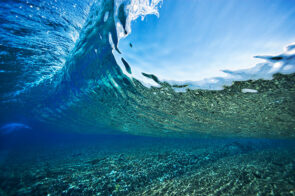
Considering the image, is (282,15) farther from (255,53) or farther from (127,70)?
(127,70)

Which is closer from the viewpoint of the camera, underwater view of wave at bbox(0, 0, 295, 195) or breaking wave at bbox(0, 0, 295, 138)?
underwater view of wave at bbox(0, 0, 295, 195)

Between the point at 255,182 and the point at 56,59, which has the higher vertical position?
the point at 56,59

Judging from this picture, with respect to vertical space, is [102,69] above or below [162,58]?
above

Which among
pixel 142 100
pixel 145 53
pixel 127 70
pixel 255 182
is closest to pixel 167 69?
pixel 145 53

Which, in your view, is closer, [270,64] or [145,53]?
[270,64]

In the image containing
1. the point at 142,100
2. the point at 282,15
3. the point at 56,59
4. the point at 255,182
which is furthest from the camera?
the point at 142,100

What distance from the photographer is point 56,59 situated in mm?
9562

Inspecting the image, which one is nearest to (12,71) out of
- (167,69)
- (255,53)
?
(167,69)

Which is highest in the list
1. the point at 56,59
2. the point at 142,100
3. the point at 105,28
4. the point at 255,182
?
the point at 56,59

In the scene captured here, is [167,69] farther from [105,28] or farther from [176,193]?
[176,193]

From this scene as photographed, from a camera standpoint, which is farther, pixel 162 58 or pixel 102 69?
pixel 102 69

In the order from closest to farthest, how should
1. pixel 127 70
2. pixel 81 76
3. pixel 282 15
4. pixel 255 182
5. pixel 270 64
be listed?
pixel 282 15 → pixel 270 64 → pixel 255 182 → pixel 127 70 → pixel 81 76

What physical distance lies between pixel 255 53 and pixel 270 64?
4.46 ft

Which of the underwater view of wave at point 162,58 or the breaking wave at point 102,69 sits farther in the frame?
the breaking wave at point 102,69
